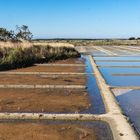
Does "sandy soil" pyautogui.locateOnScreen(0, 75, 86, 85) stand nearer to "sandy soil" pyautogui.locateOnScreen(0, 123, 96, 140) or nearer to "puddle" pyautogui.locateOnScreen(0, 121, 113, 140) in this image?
"puddle" pyautogui.locateOnScreen(0, 121, 113, 140)

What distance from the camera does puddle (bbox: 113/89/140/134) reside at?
8252 millimetres

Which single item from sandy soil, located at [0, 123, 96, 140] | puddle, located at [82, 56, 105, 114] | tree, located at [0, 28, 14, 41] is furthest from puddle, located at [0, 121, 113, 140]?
tree, located at [0, 28, 14, 41]

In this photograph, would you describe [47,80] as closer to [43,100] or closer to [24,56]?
[43,100]

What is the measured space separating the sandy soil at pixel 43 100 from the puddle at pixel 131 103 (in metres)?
0.96

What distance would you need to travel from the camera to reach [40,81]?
14.3 m

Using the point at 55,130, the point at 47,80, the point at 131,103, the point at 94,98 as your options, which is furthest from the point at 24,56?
the point at 55,130

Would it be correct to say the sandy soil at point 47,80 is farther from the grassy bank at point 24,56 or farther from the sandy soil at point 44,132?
the sandy soil at point 44,132

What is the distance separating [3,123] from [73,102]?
2.75 meters

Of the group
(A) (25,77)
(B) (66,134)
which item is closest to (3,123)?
(B) (66,134)

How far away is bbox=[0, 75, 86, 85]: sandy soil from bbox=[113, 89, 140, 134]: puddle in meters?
2.50

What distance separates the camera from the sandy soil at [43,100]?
927 cm

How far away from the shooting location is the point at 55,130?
24.0 feet

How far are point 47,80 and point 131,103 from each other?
537cm

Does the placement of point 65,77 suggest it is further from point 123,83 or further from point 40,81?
point 123,83
